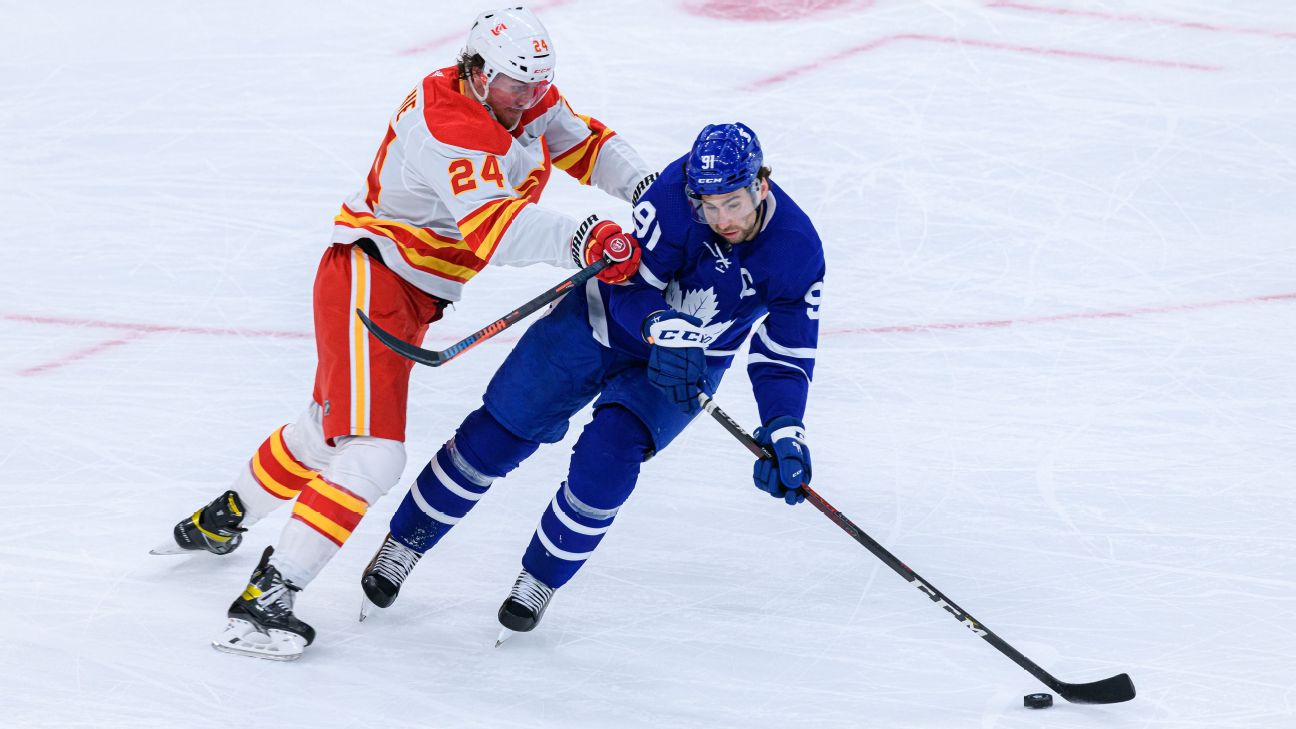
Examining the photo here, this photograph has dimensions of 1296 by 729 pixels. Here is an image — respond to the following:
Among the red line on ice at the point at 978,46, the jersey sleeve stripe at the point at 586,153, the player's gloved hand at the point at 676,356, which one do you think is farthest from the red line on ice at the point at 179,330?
the red line on ice at the point at 978,46

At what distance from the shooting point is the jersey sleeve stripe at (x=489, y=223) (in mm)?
2990

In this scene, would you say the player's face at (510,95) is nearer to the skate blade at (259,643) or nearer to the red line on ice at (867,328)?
the skate blade at (259,643)

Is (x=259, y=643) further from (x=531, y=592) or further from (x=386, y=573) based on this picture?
(x=531, y=592)

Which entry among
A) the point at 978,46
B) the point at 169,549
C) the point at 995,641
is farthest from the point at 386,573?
the point at 978,46

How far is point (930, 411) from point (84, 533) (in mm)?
2143

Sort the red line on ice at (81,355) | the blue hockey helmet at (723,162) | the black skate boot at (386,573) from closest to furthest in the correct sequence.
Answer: the blue hockey helmet at (723,162), the black skate boot at (386,573), the red line on ice at (81,355)

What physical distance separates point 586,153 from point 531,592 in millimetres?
1060

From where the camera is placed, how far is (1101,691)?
113 inches

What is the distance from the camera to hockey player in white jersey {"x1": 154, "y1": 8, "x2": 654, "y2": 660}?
3.00m

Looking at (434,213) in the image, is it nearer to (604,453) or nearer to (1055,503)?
(604,453)

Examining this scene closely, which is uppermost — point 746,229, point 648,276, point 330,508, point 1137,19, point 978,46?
point 746,229

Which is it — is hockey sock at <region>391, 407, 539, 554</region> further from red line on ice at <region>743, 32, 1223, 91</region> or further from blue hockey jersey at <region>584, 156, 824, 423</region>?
red line on ice at <region>743, 32, 1223, 91</region>

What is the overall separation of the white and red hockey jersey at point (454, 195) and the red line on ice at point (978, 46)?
272cm

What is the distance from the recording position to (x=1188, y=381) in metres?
4.11
